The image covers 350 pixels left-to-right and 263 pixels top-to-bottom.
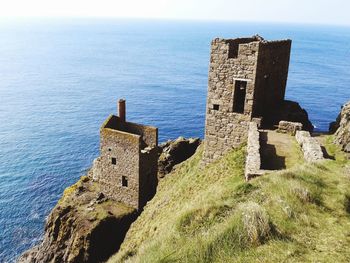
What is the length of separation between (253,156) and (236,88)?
689 cm

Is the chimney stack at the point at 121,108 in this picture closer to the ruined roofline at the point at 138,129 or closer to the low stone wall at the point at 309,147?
the ruined roofline at the point at 138,129

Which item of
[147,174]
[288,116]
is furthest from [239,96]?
[147,174]

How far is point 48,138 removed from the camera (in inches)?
2461

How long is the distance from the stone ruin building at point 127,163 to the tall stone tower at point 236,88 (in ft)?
29.1

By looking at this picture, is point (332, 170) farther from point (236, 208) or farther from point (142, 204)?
point (142, 204)

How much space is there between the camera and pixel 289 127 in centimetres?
2167

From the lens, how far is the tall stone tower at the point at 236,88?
21.2 meters

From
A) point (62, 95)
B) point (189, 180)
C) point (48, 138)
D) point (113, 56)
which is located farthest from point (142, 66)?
point (189, 180)

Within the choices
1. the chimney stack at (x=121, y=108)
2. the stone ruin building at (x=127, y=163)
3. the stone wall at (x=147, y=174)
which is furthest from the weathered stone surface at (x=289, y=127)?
the chimney stack at (x=121, y=108)

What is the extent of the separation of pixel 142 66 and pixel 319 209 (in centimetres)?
12427

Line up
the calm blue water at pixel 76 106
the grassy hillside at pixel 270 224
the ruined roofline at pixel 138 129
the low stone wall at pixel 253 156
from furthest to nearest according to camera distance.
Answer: the calm blue water at pixel 76 106 → the ruined roofline at pixel 138 129 → the low stone wall at pixel 253 156 → the grassy hillside at pixel 270 224

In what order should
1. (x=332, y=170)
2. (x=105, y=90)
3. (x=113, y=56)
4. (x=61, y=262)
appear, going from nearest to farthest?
(x=332, y=170)
(x=61, y=262)
(x=105, y=90)
(x=113, y=56)

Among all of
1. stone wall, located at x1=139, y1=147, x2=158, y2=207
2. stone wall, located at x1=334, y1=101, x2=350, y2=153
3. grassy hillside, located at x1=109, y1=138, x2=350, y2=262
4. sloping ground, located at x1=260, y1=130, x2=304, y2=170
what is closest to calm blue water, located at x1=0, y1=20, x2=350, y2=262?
stone wall, located at x1=139, y1=147, x2=158, y2=207

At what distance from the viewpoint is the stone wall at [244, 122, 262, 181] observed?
14.8 metres
